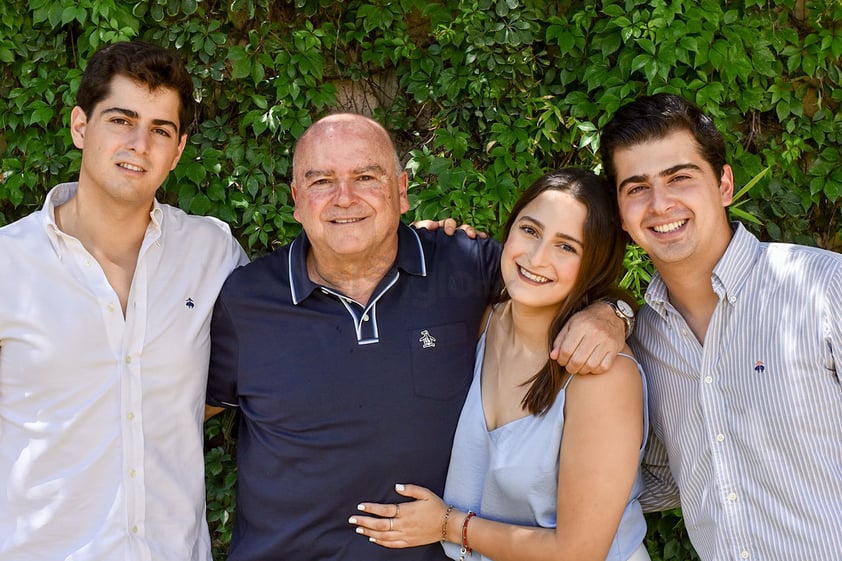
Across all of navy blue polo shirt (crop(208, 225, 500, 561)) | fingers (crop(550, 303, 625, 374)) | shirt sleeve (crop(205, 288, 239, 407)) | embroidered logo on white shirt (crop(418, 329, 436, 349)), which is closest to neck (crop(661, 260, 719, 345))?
fingers (crop(550, 303, 625, 374))

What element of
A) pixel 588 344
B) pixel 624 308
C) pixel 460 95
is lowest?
pixel 588 344

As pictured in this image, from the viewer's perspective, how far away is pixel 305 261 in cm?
277

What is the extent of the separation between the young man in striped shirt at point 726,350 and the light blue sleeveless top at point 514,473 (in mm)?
169

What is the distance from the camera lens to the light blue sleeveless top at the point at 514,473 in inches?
92.8

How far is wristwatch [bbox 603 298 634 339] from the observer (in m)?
2.46

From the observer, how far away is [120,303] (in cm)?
259

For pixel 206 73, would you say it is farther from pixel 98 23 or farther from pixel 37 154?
pixel 37 154

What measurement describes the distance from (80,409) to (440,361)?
3.55 feet

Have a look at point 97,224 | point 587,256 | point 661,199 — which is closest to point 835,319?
point 661,199

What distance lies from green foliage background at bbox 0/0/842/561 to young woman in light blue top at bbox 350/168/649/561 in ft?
2.87

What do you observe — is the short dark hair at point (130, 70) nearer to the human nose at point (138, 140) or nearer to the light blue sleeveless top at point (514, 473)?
the human nose at point (138, 140)

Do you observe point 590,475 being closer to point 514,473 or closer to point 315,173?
point 514,473

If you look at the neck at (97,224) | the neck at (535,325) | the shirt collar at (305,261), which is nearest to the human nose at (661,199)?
the neck at (535,325)

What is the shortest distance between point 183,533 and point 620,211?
1686 mm
